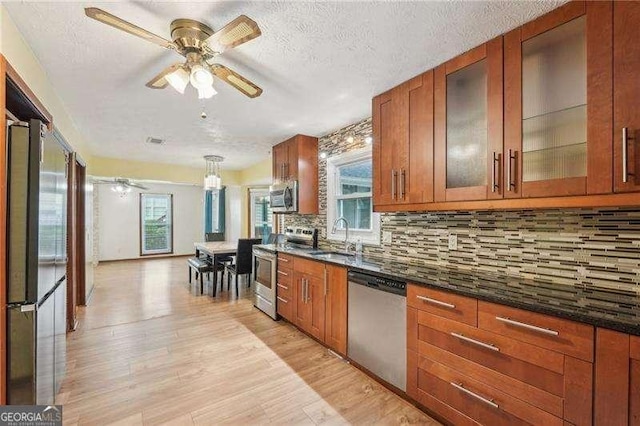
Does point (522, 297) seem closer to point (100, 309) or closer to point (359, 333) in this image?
point (359, 333)

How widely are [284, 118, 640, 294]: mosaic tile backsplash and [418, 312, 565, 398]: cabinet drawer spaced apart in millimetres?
611

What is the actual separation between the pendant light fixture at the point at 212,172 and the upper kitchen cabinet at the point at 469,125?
3.98 meters

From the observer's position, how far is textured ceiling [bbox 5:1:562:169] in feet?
4.98

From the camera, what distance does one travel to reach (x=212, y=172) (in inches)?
253

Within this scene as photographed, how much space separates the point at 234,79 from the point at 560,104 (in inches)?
74.6

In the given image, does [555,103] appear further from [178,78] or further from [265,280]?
[265,280]

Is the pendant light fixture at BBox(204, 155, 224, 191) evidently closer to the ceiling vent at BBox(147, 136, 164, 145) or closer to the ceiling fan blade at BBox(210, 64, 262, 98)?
the ceiling vent at BBox(147, 136, 164, 145)

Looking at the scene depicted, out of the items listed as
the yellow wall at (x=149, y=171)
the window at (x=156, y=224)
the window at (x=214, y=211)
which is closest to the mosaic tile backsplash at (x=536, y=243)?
the yellow wall at (x=149, y=171)

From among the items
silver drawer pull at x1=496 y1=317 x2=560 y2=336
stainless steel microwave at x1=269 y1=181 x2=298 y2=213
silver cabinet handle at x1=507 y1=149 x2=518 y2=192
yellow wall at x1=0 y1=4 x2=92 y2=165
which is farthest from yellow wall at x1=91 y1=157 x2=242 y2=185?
silver drawer pull at x1=496 y1=317 x2=560 y2=336

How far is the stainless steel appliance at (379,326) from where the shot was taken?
2.00 metres

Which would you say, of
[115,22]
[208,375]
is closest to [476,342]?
[208,375]

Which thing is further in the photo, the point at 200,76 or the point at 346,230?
the point at 346,230

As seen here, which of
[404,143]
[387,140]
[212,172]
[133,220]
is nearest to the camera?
[404,143]

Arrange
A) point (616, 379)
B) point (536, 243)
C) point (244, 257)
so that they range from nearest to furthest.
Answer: point (616, 379), point (536, 243), point (244, 257)
